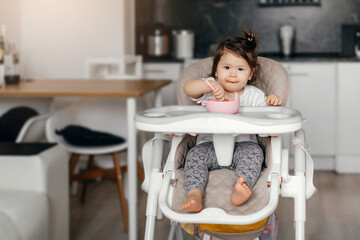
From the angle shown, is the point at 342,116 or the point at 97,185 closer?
the point at 97,185

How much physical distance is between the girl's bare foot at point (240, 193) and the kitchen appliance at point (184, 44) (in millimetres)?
3104

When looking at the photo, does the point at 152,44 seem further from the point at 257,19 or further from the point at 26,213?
the point at 26,213

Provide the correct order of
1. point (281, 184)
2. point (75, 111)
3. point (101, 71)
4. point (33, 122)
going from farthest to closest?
point (101, 71) → point (75, 111) → point (33, 122) → point (281, 184)

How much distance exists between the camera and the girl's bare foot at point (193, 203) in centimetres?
158

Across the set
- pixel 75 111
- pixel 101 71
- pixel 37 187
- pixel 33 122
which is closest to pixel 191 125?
pixel 37 187

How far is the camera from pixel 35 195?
2285 millimetres

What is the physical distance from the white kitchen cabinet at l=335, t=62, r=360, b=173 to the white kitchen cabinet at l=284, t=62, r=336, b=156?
0.06 m

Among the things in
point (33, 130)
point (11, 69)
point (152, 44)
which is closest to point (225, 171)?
point (33, 130)

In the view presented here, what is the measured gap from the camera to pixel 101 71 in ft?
13.9

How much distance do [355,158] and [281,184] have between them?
284 centimetres

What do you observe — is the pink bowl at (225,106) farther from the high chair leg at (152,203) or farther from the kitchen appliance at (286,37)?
the kitchen appliance at (286,37)

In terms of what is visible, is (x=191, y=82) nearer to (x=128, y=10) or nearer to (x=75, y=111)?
(x=75, y=111)

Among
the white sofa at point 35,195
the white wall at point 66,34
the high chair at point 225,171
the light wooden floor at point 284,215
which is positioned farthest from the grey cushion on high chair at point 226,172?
the white wall at point 66,34

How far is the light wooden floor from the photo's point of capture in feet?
9.71
